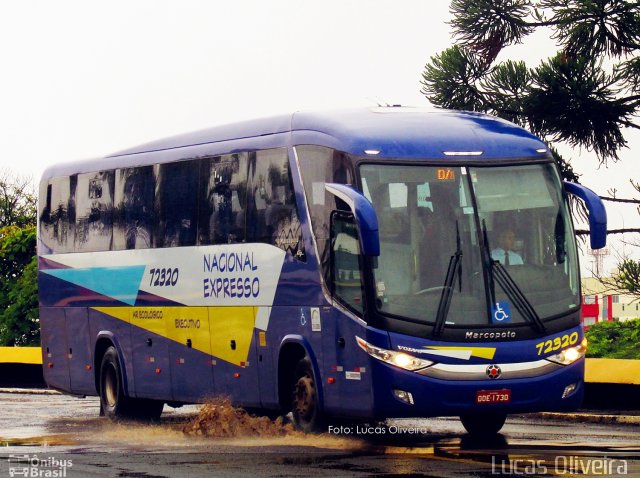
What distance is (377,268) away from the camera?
50.3 ft

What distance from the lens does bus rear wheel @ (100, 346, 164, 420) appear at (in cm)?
2161

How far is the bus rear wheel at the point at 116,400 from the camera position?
21609mm

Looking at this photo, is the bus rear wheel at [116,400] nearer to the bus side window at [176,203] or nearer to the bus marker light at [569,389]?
the bus side window at [176,203]

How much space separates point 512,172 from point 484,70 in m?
14.3

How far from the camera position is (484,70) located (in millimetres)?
30125

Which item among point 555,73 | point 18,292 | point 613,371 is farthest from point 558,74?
point 18,292

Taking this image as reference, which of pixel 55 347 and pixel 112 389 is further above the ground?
pixel 55 347

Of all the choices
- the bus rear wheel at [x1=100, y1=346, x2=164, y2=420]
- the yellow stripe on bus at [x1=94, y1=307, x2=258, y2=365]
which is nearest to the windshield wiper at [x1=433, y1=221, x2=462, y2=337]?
the yellow stripe on bus at [x1=94, y1=307, x2=258, y2=365]

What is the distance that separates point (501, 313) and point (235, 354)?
4103mm

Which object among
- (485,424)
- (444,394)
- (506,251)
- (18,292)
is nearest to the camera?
(444,394)

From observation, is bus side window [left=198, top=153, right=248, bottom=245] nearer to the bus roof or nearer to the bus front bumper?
the bus roof

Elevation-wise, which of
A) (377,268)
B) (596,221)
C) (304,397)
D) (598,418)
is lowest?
(598,418)

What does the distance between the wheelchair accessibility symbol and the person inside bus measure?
41 cm

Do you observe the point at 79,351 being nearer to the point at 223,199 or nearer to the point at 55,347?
the point at 55,347
